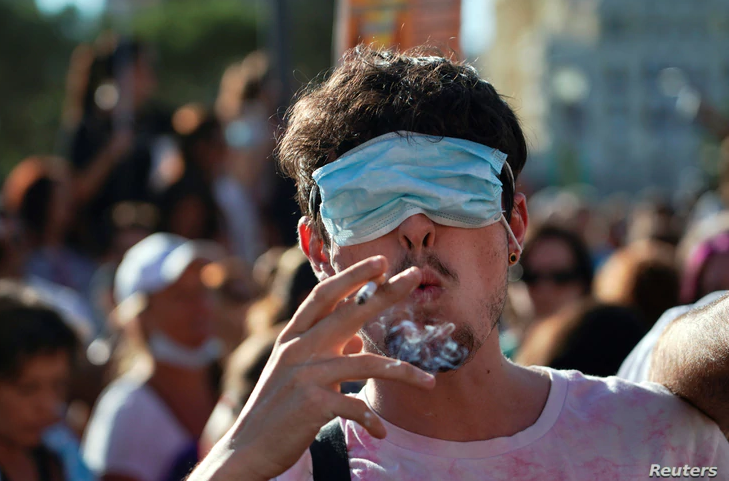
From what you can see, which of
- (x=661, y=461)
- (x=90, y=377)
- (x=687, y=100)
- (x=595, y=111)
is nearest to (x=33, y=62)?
(x=595, y=111)

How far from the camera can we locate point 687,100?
1193cm

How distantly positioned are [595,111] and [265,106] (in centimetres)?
5127

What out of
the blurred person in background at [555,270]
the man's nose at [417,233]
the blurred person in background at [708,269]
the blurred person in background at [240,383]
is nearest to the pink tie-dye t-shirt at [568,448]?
the man's nose at [417,233]

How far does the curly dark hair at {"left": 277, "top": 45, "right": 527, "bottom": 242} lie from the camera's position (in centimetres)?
228

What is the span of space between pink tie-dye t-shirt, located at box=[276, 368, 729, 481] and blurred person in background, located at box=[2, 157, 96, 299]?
205 inches

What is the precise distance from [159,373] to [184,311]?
46cm

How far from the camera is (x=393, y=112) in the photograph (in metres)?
2.27

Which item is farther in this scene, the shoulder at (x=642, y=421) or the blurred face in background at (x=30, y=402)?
the blurred face in background at (x=30, y=402)

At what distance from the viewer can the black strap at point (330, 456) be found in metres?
2.21

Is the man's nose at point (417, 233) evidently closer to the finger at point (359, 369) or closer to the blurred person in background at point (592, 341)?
the finger at point (359, 369)

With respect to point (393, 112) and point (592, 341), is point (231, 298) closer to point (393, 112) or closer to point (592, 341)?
point (592, 341)

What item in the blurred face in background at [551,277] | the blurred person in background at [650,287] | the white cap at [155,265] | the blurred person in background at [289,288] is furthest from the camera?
the blurred face in background at [551,277]

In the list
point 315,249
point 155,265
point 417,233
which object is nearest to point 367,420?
point 417,233

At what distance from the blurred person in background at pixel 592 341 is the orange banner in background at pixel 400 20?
1.76 metres
